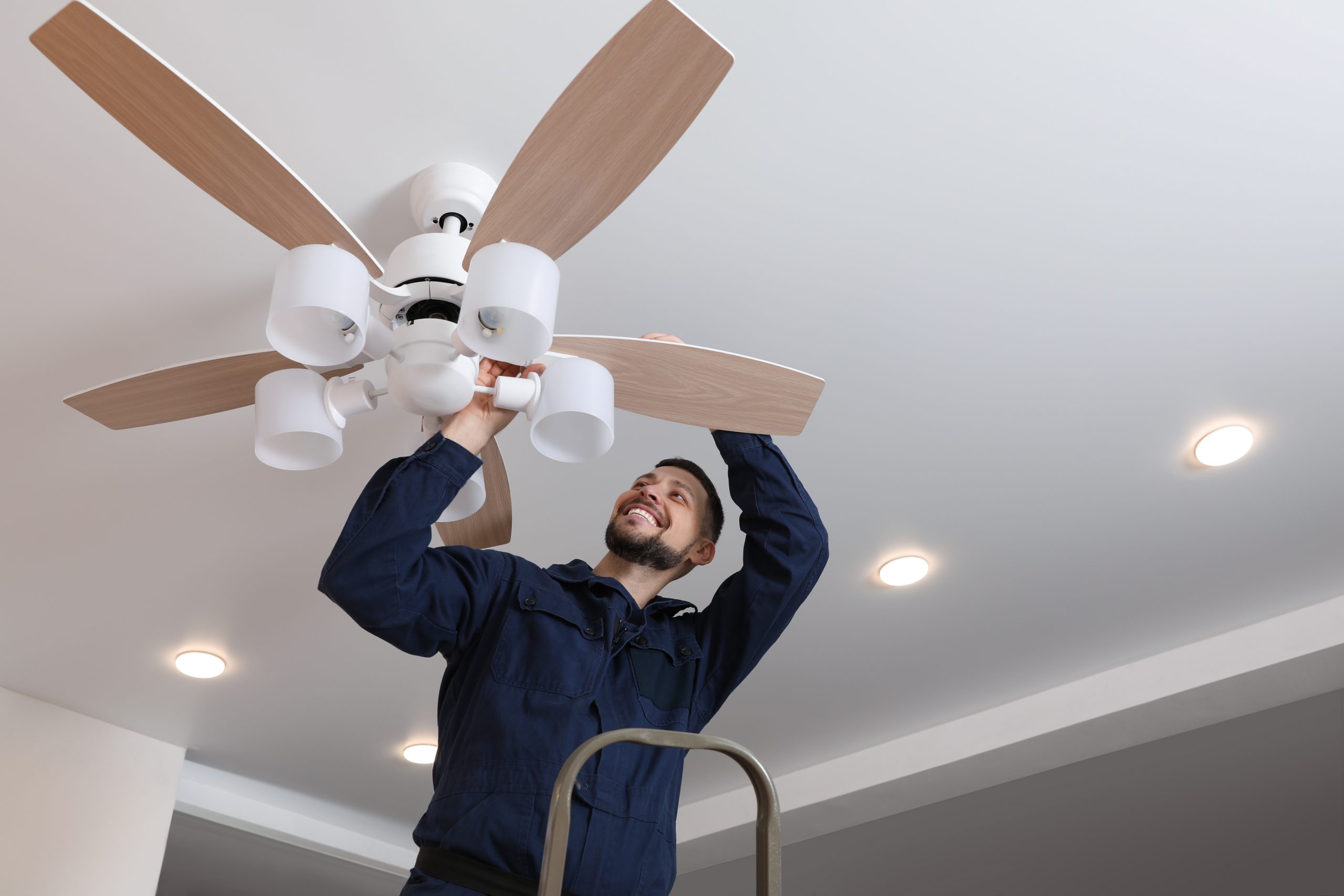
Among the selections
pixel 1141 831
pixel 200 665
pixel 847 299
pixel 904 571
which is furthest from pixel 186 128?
pixel 1141 831

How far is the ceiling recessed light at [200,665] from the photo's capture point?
8.82 feet

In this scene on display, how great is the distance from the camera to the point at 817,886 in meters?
3.61

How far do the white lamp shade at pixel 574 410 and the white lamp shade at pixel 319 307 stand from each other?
0.69ft

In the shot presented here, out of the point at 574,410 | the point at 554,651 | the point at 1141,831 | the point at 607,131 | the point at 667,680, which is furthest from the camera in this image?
the point at 1141,831

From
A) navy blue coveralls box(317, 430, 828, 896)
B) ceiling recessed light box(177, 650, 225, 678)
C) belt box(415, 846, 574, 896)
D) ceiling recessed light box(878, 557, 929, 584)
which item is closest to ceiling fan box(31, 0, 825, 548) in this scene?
navy blue coveralls box(317, 430, 828, 896)

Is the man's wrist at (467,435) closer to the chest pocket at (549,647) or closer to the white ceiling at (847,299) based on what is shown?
the chest pocket at (549,647)

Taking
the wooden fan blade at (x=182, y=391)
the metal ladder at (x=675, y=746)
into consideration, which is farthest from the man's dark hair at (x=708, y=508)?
the metal ladder at (x=675, y=746)

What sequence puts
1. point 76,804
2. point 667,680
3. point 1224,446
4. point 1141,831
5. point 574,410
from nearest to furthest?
point 574,410
point 667,680
point 1224,446
point 76,804
point 1141,831

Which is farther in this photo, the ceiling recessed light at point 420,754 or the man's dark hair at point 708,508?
the ceiling recessed light at point 420,754

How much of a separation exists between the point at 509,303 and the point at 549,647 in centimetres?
45

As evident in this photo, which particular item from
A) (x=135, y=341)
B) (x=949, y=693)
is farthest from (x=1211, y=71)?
(x=949, y=693)

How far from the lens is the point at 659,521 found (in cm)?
151

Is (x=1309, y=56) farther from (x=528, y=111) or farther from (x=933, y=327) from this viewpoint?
(x=528, y=111)

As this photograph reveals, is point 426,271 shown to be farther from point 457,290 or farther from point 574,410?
point 574,410
